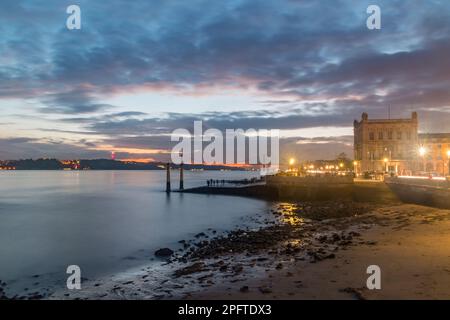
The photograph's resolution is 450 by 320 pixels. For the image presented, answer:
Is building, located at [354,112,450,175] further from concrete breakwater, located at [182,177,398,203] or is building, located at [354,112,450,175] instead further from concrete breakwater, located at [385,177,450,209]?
concrete breakwater, located at [385,177,450,209]

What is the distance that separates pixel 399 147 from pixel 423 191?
4145 centimetres

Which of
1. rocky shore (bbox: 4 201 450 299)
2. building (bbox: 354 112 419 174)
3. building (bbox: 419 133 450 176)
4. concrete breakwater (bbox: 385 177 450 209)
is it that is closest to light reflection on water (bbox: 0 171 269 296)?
rocky shore (bbox: 4 201 450 299)

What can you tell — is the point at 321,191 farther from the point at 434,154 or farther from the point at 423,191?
the point at 434,154

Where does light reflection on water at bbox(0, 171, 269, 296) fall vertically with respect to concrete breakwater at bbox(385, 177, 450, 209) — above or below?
below

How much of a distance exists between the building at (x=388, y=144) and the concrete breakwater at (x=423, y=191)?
32196mm

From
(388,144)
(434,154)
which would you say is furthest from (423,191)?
(434,154)

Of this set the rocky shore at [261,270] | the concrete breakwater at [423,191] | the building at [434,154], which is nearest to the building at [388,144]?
the building at [434,154]

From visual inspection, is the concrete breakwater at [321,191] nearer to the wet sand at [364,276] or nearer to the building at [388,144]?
the building at [388,144]

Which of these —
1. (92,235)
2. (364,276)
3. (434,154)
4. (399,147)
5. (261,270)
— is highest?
(399,147)

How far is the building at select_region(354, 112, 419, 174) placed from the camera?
71500 millimetres

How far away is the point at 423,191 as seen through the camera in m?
34.5

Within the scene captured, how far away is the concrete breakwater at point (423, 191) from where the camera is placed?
3102 centimetres
